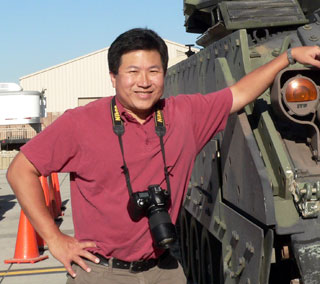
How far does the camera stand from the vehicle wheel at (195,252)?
6191mm

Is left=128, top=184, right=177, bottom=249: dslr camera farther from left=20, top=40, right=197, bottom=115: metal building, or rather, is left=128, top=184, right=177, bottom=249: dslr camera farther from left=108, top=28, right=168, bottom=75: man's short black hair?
left=20, top=40, right=197, bottom=115: metal building

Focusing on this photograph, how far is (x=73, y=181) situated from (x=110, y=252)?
1.32 feet

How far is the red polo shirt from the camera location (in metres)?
2.98

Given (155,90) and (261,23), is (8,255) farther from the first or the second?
(155,90)

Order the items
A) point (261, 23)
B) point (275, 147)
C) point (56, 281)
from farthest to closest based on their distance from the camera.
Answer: point (56, 281), point (261, 23), point (275, 147)

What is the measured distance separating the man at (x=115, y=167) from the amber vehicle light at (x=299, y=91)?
65cm

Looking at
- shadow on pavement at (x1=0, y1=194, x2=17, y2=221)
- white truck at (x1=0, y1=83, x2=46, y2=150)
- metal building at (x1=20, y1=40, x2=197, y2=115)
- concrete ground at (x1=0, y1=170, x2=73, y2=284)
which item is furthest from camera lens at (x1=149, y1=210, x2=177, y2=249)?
metal building at (x1=20, y1=40, x2=197, y2=115)

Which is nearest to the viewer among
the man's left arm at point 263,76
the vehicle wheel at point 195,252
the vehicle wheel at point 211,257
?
the man's left arm at point 263,76

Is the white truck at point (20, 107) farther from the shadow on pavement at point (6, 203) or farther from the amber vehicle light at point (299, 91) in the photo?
the amber vehicle light at point (299, 91)

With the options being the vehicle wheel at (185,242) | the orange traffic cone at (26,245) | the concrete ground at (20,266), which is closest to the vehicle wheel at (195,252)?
the vehicle wheel at (185,242)

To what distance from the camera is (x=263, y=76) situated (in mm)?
3408

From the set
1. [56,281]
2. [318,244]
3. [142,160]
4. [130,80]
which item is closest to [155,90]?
[130,80]

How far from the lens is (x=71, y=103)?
43250 millimetres

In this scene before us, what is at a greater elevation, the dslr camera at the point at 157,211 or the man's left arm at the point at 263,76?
the man's left arm at the point at 263,76
